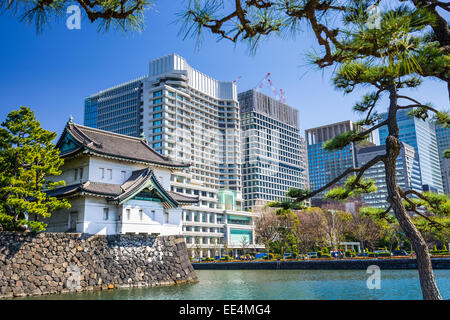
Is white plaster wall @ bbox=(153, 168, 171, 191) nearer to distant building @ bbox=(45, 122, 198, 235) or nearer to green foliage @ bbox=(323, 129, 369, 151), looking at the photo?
distant building @ bbox=(45, 122, 198, 235)

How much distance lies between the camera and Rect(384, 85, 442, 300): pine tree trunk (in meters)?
5.44

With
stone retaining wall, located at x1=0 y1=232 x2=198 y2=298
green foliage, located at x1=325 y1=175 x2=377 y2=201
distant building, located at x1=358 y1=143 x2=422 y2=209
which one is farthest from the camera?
distant building, located at x1=358 y1=143 x2=422 y2=209

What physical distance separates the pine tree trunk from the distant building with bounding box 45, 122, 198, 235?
18.0 meters

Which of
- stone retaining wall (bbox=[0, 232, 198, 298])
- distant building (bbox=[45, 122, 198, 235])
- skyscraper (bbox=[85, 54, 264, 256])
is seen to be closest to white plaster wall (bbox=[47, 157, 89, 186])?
distant building (bbox=[45, 122, 198, 235])

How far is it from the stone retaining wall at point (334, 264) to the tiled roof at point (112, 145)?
18.4m

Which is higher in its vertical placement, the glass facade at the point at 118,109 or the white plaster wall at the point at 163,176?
the glass facade at the point at 118,109

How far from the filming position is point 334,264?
36.3 meters

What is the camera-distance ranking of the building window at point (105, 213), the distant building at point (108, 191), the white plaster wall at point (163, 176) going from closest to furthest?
the distant building at point (108, 191) → the building window at point (105, 213) → the white plaster wall at point (163, 176)

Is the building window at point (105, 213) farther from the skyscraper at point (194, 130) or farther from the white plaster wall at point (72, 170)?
Result: the skyscraper at point (194, 130)

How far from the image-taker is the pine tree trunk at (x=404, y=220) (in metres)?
5.44

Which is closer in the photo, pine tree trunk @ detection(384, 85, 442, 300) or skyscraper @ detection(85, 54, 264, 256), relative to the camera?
pine tree trunk @ detection(384, 85, 442, 300)

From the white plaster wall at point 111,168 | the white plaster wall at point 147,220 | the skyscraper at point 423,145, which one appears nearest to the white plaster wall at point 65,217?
the white plaster wall at point 111,168

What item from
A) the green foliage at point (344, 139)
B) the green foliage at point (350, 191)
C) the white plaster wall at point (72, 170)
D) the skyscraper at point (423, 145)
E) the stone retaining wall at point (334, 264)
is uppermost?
the skyscraper at point (423, 145)
